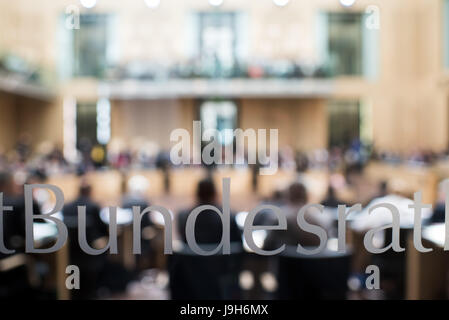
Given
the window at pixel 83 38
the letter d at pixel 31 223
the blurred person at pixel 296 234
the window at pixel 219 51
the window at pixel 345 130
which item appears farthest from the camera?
the window at pixel 219 51

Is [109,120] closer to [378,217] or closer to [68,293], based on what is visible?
[68,293]

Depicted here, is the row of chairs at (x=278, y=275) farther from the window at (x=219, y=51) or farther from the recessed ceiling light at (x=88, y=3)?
the window at (x=219, y=51)

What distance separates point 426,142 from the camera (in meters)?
11.2

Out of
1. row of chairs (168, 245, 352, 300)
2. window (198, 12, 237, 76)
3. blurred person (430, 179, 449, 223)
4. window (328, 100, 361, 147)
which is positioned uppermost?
window (198, 12, 237, 76)

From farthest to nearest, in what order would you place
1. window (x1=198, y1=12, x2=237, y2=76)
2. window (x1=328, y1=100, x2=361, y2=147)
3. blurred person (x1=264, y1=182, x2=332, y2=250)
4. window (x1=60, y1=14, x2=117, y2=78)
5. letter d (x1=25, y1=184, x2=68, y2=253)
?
window (x1=198, y1=12, x2=237, y2=76) → window (x1=328, y1=100, x2=361, y2=147) → window (x1=60, y1=14, x2=117, y2=78) → blurred person (x1=264, y1=182, x2=332, y2=250) → letter d (x1=25, y1=184, x2=68, y2=253)

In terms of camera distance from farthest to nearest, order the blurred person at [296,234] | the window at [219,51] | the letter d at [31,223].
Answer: the window at [219,51] < the blurred person at [296,234] < the letter d at [31,223]

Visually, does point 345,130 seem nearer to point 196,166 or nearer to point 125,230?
point 125,230

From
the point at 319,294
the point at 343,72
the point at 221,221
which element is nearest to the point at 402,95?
the point at 343,72

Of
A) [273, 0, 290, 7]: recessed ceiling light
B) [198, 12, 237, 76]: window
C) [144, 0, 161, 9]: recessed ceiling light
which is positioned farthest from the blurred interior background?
[198, 12, 237, 76]: window

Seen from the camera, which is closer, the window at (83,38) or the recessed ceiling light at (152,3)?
the recessed ceiling light at (152,3)

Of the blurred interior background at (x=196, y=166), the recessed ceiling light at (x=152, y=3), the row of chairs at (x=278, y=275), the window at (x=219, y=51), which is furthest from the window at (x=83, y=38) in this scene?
the window at (x=219, y=51)

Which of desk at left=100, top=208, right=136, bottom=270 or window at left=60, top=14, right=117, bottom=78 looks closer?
desk at left=100, top=208, right=136, bottom=270

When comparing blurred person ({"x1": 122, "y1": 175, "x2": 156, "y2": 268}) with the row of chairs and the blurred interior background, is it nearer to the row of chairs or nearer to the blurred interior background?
the blurred interior background

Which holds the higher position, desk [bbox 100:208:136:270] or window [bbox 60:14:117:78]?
window [bbox 60:14:117:78]
